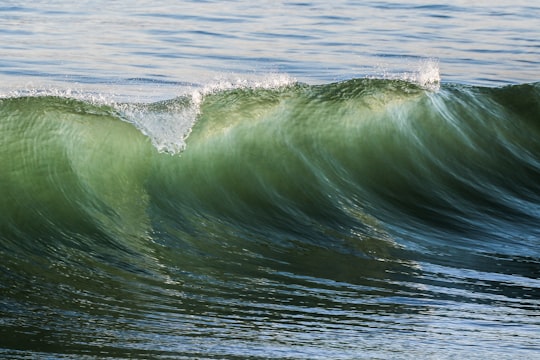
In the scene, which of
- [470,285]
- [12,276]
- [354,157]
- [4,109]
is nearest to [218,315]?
[12,276]

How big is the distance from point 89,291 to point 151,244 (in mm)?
1044

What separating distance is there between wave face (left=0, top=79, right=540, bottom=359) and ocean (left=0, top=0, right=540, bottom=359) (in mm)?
18

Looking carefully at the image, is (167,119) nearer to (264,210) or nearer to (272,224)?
(264,210)

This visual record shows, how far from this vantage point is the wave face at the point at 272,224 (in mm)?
4605

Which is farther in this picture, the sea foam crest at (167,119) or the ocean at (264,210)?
the sea foam crest at (167,119)

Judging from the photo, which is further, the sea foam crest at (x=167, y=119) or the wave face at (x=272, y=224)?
the sea foam crest at (x=167, y=119)

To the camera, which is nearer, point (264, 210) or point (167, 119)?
point (264, 210)

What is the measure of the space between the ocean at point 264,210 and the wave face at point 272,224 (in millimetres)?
18

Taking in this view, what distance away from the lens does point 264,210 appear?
7.13 meters

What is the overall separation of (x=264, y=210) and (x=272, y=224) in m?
0.27

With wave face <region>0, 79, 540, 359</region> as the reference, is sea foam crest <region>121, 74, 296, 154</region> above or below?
above

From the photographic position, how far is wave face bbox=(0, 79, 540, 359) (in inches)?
181

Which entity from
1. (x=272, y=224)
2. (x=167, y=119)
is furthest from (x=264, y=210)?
(x=167, y=119)

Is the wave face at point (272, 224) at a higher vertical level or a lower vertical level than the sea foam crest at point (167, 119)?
lower
